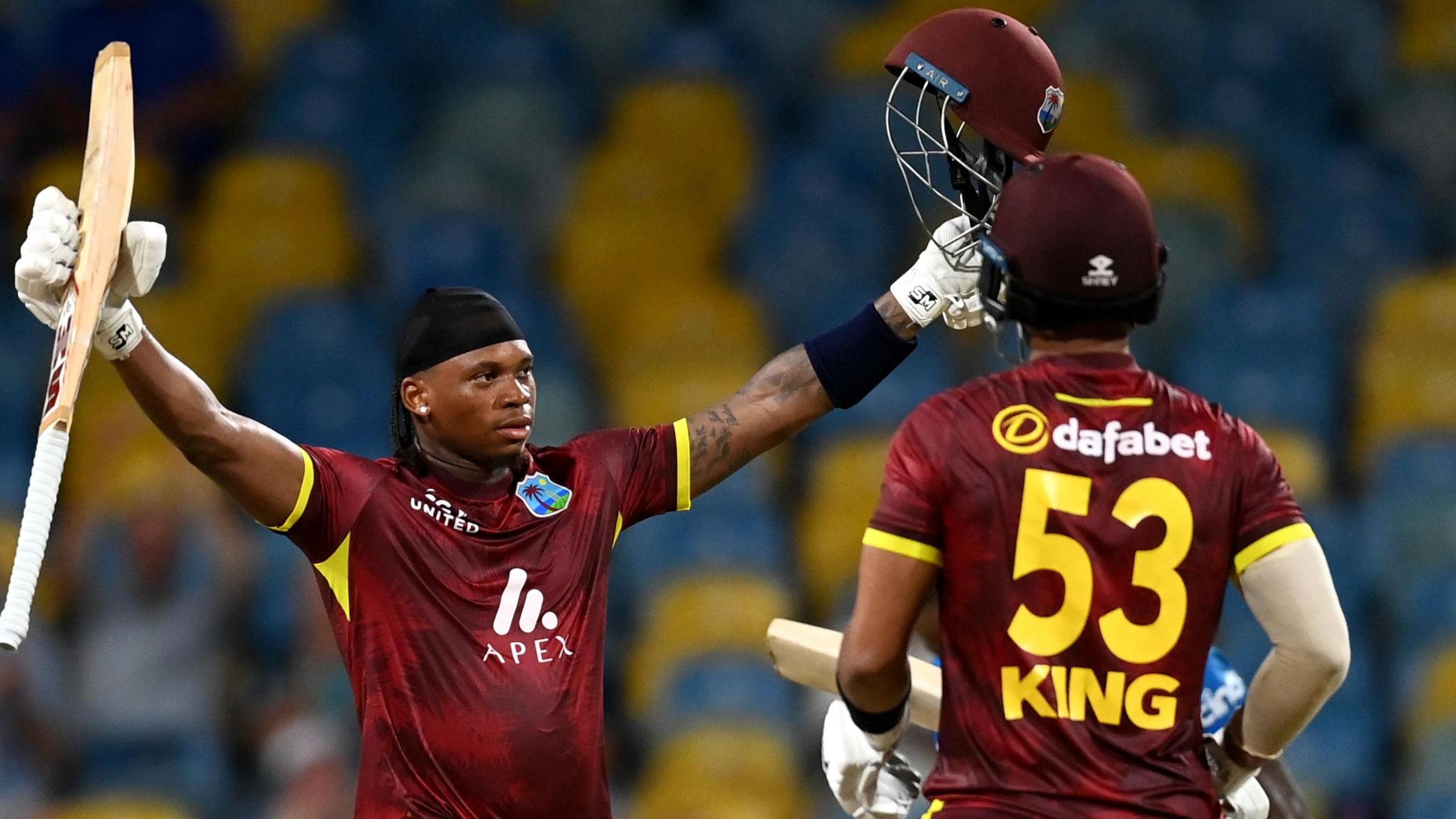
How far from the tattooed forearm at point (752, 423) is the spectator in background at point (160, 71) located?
6.03 metres

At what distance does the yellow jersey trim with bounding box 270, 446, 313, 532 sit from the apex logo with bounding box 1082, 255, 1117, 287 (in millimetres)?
1737

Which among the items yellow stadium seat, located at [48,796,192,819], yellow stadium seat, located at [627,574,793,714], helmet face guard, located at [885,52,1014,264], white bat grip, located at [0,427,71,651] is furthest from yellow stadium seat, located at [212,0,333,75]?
white bat grip, located at [0,427,71,651]

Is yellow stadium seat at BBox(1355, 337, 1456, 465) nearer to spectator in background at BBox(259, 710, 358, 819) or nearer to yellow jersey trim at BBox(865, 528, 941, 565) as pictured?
spectator in background at BBox(259, 710, 358, 819)

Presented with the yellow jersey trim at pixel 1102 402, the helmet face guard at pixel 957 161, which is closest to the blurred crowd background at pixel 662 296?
the helmet face guard at pixel 957 161

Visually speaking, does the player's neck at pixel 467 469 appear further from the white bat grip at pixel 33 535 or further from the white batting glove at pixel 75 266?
the white bat grip at pixel 33 535

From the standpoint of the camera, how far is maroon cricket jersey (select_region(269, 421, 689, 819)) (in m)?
4.16

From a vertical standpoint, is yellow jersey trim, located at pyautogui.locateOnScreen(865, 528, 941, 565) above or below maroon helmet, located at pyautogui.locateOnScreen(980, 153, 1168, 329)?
below

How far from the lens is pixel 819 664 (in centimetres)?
418

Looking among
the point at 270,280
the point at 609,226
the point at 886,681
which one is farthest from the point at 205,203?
the point at 886,681

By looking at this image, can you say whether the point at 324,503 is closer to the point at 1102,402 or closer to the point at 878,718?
the point at 878,718

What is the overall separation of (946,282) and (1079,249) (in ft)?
3.76

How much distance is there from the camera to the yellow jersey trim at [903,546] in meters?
3.31

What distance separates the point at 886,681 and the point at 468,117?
708 cm

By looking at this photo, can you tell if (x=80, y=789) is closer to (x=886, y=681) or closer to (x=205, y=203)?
(x=205, y=203)
